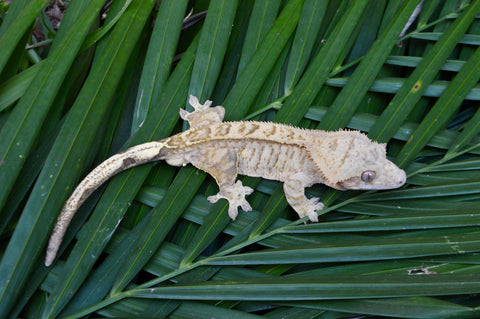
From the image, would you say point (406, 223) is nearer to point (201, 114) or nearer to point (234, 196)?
point (234, 196)

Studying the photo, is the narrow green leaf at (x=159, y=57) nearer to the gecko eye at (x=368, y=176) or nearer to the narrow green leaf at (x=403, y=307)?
the gecko eye at (x=368, y=176)

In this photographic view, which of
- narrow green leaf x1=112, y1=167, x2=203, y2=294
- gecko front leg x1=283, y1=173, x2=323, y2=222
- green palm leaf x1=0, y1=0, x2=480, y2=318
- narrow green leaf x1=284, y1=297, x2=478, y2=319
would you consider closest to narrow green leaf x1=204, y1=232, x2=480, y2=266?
green palm leaf x1=0, y1=0, x2=480, y2=318

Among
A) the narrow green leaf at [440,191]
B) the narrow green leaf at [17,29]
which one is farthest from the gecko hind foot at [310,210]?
the narrow green leaf at [17,29]

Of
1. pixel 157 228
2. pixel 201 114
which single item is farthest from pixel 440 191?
pixel 157 228

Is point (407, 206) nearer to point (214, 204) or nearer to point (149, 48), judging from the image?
point (214, 204)

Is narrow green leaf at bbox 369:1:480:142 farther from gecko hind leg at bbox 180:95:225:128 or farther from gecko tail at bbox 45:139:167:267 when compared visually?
gecko tail at bbox 45:139:167:267

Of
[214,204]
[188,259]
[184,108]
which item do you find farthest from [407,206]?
[184,108]
